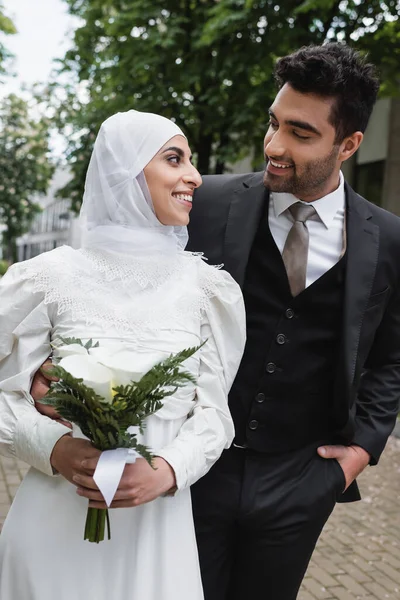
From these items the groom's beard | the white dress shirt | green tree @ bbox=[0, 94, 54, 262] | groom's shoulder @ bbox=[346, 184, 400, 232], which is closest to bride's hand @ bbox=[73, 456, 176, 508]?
the white dress shirt

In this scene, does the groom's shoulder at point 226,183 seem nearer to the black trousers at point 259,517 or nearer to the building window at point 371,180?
the black trousers at point 259,517

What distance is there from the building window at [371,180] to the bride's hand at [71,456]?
13.8 metres

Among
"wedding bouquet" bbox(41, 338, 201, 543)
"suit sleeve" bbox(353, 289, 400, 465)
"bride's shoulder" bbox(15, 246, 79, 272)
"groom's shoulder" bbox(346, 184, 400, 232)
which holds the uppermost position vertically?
"groom's shoulder" bbox(346, 184, 400, 232)

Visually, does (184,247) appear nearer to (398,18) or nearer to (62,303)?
(62,303)

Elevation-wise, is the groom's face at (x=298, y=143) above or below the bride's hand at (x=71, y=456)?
above

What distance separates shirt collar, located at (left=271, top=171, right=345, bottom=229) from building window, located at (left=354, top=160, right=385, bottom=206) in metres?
12.7

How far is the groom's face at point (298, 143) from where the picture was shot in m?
2.69

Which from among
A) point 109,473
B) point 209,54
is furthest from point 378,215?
point 209,54

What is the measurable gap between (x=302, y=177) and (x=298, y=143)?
0.40 ft

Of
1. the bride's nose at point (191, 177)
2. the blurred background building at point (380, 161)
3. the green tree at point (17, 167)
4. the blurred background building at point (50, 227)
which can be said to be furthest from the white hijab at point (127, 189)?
the blurred background building at point (50, 227)

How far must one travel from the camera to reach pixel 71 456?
6.89 feet

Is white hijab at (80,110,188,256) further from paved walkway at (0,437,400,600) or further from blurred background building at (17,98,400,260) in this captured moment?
blurred background building at (17,98,400,260)

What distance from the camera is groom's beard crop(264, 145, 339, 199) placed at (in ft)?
8.87

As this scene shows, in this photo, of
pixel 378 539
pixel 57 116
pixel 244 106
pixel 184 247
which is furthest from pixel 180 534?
pixel 57 116
